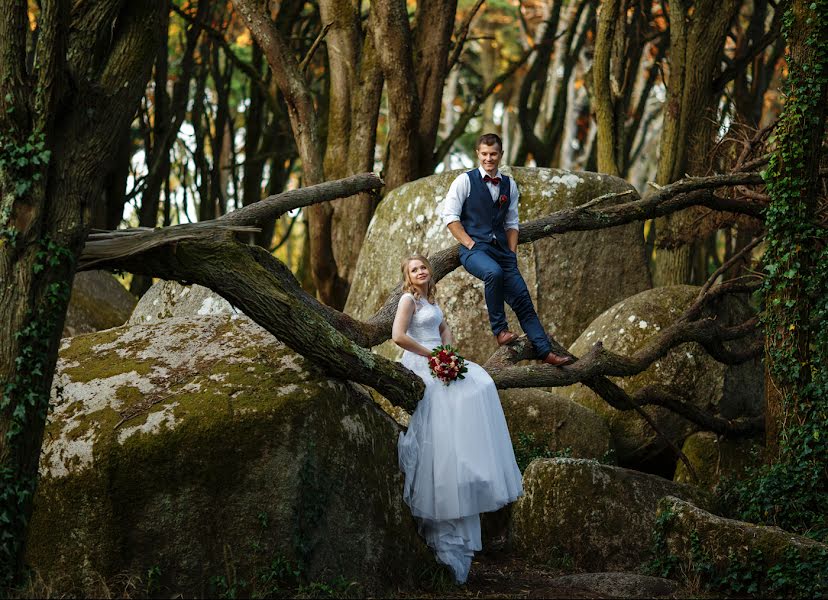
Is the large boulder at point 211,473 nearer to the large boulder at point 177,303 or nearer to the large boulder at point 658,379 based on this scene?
the large boulder at point 177,303

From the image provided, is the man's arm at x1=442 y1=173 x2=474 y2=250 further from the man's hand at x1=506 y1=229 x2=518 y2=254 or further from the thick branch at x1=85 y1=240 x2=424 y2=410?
the thick branch at x1=85 y1=240 x2=424 y2=410

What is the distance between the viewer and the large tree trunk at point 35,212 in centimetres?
492

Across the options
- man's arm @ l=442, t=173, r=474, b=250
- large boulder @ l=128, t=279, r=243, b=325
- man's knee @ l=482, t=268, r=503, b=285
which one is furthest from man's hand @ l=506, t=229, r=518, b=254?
large boulder @ l=128, t=279, r=243, b=325

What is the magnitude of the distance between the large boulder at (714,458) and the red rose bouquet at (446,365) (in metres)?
4.83

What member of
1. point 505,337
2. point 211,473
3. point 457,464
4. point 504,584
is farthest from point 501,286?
point 211,473

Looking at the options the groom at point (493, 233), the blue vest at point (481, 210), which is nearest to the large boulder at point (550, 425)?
the groom at point (493, 233)

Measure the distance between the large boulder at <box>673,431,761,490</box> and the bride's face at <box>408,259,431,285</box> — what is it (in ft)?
16.1

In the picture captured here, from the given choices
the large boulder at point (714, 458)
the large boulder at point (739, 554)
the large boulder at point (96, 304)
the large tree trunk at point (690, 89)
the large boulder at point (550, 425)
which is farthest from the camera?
the large boulder at point (96, 304)

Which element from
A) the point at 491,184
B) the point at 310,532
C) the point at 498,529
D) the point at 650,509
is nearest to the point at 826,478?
the point at 650,509

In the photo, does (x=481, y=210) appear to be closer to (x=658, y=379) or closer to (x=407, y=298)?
(x=407, y=298)

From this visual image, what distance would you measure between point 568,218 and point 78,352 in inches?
176

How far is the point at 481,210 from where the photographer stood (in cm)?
807

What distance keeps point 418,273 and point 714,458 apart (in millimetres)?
5278

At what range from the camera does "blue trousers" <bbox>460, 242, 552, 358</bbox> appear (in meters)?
7.79
